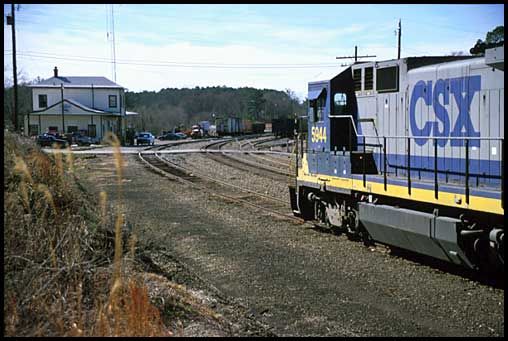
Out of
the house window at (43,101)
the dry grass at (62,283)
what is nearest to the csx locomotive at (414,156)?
the dry grass at (62,283)

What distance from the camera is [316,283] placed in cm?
828

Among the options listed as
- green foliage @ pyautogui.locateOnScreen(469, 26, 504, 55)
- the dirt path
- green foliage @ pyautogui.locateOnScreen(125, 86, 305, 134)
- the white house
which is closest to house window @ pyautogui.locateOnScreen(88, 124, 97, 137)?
the white house

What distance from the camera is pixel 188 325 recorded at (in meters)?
6.15

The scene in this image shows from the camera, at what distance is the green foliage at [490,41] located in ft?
32.1

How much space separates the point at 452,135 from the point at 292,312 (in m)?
4.26

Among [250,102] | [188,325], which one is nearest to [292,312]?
[188,325]

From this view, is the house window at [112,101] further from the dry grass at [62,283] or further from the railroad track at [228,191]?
the dry grass at [62,283]

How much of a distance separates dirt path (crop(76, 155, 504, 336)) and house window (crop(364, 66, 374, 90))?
3.05 metres

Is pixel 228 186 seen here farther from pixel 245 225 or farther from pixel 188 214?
pixel 245 225

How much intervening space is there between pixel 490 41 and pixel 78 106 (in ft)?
215

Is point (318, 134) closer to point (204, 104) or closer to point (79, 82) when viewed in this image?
point (79, 82)

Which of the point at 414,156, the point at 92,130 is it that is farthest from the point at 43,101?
the point at 414,156

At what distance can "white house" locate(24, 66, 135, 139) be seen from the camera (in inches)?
2739

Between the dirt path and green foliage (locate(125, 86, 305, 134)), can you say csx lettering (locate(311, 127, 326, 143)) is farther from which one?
green foliage (locate(125, 86, 305, 134))
